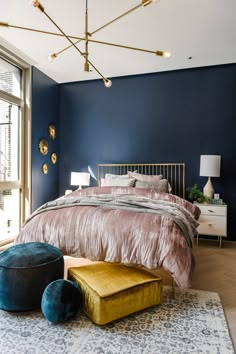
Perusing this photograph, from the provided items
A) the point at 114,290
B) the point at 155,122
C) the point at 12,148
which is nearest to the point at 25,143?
the point at 12,148

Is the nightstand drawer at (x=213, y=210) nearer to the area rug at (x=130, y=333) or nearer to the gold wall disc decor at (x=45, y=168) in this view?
the area rug at (x=130, y=333)

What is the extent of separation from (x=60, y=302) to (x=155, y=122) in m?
3.55

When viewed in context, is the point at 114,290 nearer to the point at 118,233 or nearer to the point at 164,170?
the point at 118,233

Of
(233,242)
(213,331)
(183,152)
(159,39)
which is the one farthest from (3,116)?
(233,242)

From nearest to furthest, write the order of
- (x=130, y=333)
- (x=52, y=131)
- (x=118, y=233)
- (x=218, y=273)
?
1. (x=130, y=333)
2. (x=118, y=233)
3. (x=218, y=273)
4. (x=52, y=131)

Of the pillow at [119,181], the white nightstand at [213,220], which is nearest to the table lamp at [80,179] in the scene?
the pillow at [119,181]

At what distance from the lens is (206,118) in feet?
14.0

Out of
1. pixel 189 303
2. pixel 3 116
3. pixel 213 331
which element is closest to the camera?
pixel 213 331

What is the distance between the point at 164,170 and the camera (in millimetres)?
4441

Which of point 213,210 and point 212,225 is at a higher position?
point 213,210

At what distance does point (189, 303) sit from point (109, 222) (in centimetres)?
99

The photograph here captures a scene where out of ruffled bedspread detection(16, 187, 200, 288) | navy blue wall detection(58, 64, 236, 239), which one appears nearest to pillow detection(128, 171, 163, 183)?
navy blue wall detection(58, 64, 236, 239)

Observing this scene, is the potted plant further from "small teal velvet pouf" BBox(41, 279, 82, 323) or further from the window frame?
the window frame

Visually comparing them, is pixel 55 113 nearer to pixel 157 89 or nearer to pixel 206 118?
pixel 157 89
